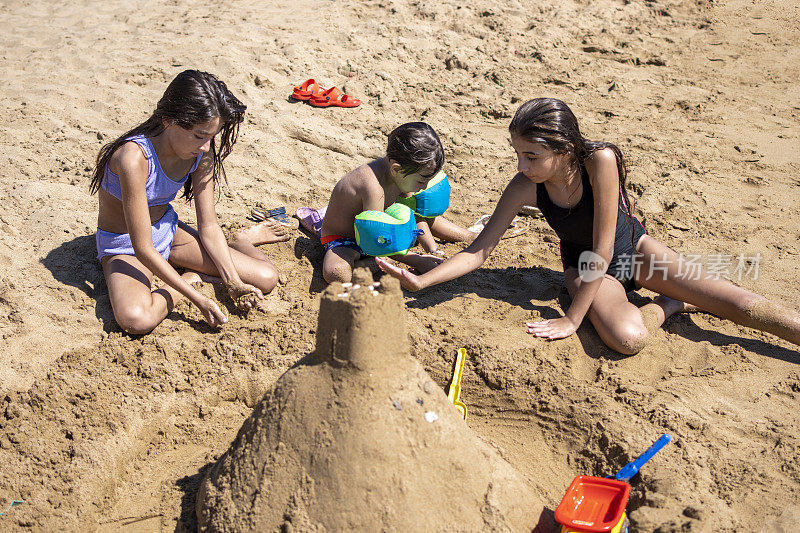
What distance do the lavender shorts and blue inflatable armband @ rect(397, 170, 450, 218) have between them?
1.32 meters

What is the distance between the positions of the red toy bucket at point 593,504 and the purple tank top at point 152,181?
230 cm

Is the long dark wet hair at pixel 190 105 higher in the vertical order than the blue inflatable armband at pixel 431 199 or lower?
higher

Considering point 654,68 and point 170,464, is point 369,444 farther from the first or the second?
point 654,68

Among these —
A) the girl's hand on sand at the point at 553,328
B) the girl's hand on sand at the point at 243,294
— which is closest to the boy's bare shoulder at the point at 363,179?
the girl's hand on sand at the point at 243,294

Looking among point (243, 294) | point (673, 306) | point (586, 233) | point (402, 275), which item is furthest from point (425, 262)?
point (673, 306)

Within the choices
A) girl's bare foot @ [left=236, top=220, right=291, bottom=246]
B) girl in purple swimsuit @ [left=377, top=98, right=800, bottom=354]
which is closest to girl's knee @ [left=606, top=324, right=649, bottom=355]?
girl in purple swimsuit @ [left=377, top=98, right=800, bottom=354]

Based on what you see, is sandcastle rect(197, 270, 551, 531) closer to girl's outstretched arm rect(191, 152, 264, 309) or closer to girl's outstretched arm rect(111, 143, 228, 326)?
girl's outstretched arm rect(111, 143, 228, 326)

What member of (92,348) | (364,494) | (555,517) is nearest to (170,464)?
(92,348)

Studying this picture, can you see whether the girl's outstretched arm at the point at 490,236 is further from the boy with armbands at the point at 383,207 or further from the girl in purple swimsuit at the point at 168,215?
the girl in purple swimsuit at the point at 168,215

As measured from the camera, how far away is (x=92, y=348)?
2971 mm

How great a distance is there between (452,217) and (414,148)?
3.66 feet

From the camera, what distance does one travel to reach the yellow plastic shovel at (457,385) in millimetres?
2771

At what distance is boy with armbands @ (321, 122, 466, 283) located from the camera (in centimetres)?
349

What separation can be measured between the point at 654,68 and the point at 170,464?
5760mm
